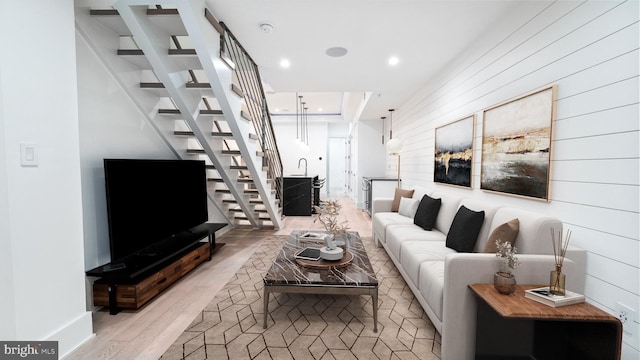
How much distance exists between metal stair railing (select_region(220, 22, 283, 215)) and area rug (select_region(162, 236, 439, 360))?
222cm

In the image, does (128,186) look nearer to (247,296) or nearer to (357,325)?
(247,296)

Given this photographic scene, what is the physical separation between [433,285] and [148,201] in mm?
2591

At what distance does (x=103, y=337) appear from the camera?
1.95 meters

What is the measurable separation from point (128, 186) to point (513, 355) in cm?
307

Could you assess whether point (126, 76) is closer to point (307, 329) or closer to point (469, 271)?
point (307, 329)

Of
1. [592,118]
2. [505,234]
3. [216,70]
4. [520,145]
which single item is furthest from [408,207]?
[216,70]

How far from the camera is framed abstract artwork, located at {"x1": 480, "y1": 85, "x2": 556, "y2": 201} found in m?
2.00

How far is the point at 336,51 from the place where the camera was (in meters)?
3.25

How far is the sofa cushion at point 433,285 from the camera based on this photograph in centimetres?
180

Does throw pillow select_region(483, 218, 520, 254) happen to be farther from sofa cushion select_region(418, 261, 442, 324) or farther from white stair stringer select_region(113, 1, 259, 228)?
white stair stringer select_region(113, 1, 259, 228)

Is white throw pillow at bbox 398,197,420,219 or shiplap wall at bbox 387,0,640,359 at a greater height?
shiplap wall at bbox 387,0,640,359

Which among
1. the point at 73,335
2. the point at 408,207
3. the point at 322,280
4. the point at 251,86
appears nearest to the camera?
the point at 73,335

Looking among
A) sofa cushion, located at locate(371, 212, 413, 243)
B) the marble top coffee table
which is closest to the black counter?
sofa cushion, located at locate(371, 212, 413, 243)

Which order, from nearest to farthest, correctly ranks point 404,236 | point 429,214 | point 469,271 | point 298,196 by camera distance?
1. point 469,271
2. point 404,236
3. point 429,214
4. point 298,196
